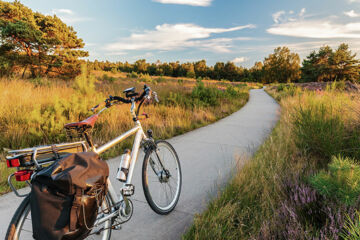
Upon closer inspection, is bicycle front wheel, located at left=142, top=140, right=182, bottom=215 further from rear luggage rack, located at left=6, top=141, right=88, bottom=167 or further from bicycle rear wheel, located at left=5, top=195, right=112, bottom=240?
bicycle rear wheel, located at left=5, top=195, right=112, bottom=240

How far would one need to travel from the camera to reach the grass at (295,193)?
1977 mm

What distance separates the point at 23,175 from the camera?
4.42 ft

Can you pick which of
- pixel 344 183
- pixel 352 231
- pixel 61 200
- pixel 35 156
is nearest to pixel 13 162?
pixel 35 156

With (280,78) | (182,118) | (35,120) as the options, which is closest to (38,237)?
(35,120)

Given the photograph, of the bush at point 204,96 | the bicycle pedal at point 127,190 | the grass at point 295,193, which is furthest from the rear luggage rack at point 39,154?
the bush at point 204,96

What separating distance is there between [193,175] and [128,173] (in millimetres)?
1767

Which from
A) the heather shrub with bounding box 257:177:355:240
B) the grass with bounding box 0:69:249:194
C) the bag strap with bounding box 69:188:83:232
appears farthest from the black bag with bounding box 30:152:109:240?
the grass with bounding box 0:69:249:194

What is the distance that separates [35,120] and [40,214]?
432 cm

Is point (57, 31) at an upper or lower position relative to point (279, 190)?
upper

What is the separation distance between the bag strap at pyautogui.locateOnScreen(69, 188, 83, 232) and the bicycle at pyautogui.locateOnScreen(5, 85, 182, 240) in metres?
0.31

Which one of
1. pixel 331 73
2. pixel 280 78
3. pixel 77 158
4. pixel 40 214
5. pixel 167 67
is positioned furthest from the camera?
pixel 167 67

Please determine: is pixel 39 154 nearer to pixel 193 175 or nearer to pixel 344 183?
pixel 344 183

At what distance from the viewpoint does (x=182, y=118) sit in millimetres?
7453

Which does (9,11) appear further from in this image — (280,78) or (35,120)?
(280,78)
